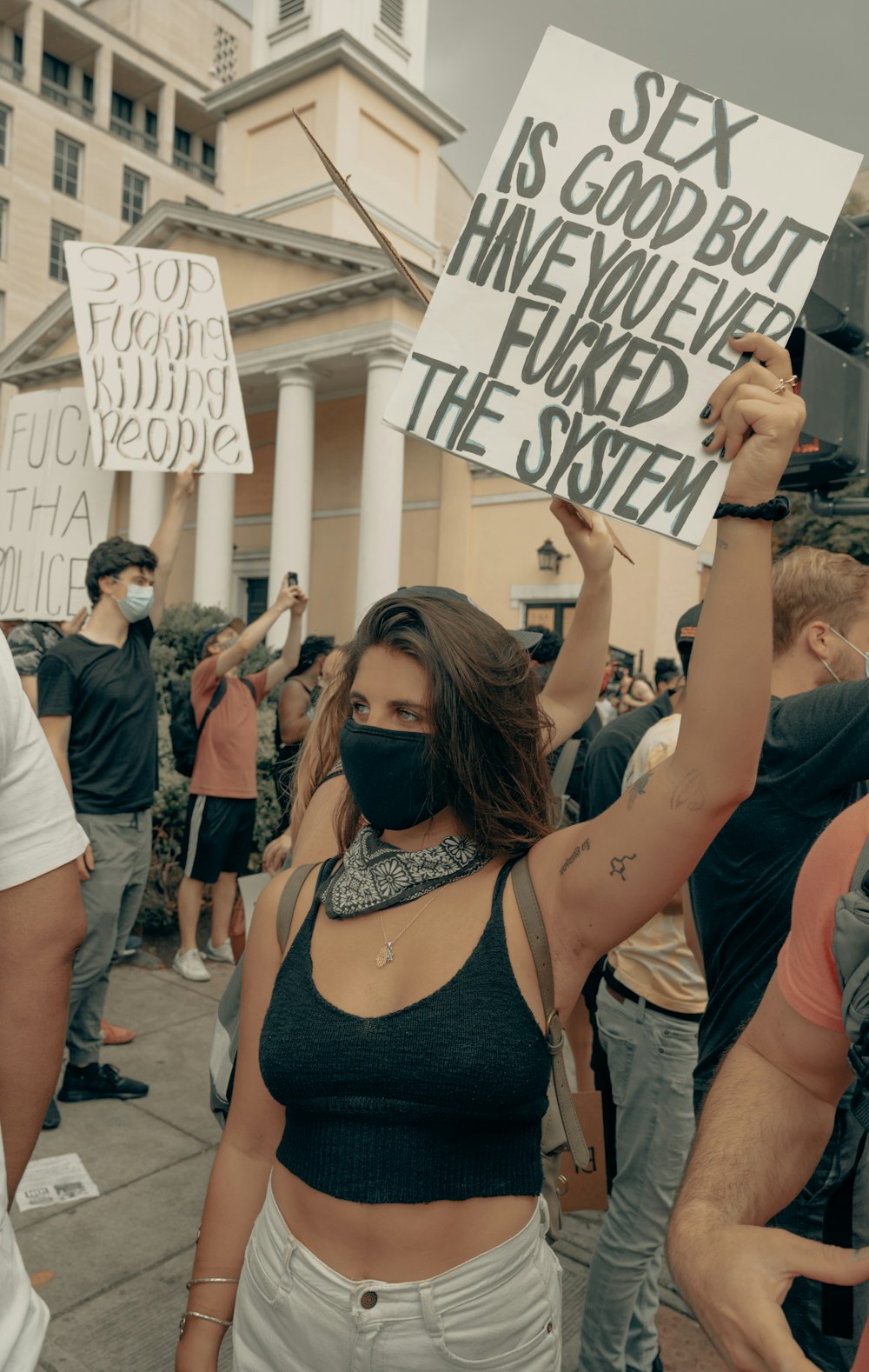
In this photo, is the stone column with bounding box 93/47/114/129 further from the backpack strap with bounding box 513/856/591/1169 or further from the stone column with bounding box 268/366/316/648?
the backpack strap with bounding box 513/856/591/1169

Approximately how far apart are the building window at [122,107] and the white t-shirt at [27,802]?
2158 inches

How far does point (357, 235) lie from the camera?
26.9 m

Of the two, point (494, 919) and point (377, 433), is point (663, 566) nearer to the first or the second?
point (377, 433)

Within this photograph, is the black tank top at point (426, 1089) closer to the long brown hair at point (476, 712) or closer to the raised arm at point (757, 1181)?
the long brown hair at point (476, 712)

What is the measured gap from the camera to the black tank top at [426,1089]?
147 cm

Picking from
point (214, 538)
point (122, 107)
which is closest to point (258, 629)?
point (214, 538)

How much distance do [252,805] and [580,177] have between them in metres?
Answer: 4.98

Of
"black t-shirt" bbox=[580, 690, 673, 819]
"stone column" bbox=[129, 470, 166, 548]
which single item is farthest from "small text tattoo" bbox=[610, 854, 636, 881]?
"stone column" bbox=[129, 470, 166, 548]

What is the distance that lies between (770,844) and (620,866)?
2.65 ft

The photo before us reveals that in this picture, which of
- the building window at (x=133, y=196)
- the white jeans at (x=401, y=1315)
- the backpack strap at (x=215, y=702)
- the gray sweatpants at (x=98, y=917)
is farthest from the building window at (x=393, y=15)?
the white jeans at (x=401, y=1315)

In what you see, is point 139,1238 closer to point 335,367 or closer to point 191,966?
point 191,966

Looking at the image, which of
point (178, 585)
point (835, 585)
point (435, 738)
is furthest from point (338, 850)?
point (178, 585)

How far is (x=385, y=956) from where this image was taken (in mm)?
1597

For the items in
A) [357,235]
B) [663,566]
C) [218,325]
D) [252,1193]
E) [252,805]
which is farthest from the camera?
[357,235]
